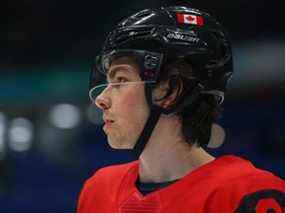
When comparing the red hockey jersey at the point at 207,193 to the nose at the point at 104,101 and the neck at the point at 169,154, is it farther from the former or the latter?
the nose at the point at 104,101

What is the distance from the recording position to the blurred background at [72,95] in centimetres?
322

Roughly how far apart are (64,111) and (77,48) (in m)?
0.35

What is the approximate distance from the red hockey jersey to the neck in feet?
0.11

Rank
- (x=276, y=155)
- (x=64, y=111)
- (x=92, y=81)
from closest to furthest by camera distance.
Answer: (x=92, y=81)
(x=276, y=155)
(x=64, y=111)

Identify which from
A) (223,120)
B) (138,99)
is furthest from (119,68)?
(223,120)

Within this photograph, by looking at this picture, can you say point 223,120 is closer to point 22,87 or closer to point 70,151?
point 70,151

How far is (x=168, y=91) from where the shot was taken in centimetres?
112

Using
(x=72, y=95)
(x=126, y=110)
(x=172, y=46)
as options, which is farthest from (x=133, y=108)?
(x=72, y=95)

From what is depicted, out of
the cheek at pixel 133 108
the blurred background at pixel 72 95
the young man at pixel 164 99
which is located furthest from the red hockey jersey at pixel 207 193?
the blurred background at pixel 72 95

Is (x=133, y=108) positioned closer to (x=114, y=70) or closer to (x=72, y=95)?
(x=114, y=70)

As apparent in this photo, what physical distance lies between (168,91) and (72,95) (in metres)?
2.39

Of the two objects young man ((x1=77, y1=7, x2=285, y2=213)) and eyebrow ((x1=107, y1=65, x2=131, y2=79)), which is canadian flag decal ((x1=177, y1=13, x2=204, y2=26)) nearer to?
young man ((x1=77, y1=7, x2=285, y2=213))

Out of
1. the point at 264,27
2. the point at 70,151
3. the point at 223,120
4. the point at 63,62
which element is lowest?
the point at 70,151

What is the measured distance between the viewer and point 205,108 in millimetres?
1154
